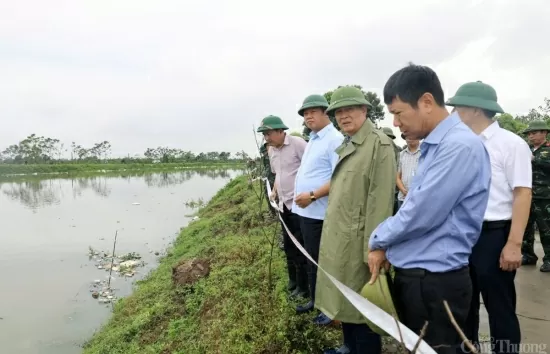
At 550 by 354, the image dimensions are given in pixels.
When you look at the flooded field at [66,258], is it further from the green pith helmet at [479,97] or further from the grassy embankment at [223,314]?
the green pith helmet at [479,97]

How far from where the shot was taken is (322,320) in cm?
310

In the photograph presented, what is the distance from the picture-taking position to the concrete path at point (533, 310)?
2691mm

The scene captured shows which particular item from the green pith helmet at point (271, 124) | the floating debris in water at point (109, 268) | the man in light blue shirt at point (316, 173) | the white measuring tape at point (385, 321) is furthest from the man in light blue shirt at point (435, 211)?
the floating debris in water at point (109, 268)

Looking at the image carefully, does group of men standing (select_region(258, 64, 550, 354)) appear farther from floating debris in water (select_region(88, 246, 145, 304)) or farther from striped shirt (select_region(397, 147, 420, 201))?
floating debris in water (select_region(88, 246, 145, 304))

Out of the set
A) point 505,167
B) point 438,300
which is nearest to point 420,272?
point 438,300

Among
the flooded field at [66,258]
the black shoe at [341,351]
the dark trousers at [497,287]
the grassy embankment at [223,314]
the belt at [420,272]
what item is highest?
the belt at [420,272]

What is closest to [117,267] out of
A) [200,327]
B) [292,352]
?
[200,327]

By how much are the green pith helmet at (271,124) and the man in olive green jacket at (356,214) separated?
1375 millimetres

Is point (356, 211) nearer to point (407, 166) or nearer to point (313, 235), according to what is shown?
point (313, 235)

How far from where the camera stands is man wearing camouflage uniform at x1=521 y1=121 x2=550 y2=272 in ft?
14.1

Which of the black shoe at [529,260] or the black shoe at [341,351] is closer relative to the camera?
the black shoe at [341,351]

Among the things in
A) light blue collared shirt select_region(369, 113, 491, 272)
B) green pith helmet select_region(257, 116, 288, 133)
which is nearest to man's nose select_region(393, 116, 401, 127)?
light blue collared shirt select_region(369, 113, 491, 272)

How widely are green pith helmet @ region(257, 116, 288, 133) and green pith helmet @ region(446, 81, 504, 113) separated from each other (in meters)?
1.75

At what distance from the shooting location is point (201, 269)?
20.9 feet
